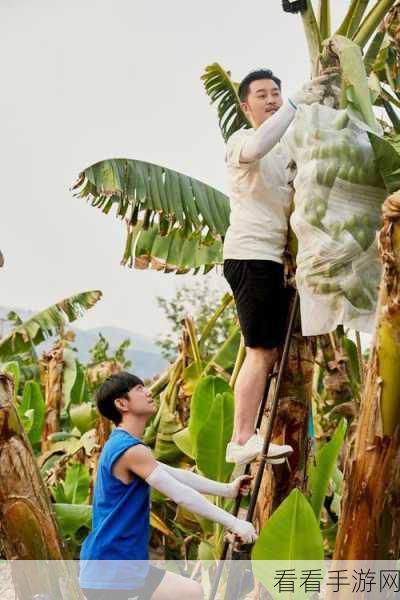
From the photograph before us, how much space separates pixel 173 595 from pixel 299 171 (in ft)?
5.00

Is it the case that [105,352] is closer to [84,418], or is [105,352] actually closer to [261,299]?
[84,418]

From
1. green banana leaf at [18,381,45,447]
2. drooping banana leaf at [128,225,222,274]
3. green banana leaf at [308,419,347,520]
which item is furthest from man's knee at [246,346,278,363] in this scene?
green banana leaf at [18,381,45,447]

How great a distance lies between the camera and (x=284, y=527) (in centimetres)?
262

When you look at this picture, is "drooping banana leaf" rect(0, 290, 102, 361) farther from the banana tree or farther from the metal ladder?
the banana tree

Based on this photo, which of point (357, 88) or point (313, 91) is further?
point (313, 91)

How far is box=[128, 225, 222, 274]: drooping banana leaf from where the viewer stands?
5645mm

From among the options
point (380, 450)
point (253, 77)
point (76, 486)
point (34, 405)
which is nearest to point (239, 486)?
point (380, 450)

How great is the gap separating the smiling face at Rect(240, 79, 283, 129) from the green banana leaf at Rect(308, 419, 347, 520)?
4.18 feet

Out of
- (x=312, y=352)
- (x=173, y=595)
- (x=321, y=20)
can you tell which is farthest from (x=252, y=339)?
(x=321, y=20)

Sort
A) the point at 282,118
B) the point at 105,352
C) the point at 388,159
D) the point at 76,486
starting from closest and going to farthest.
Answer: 1. the point at 388,159
2. the point at 282,118
3. the point at 76,486
4. the point at 105,352

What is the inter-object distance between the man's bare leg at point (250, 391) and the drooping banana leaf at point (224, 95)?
2.60 meters

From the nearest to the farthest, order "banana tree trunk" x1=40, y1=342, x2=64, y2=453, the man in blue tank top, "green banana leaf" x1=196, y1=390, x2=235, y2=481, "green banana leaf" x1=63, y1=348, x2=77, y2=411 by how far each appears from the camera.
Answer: the man in blue tank top → "green banana leaf" x1=196, y1=390, x2=235, y2=481 → "banana tree trunk" x1=40, y1=342, x2=64, y2=453 → "green banana leaf" x1=63, y1=348, x2=77, y2=411

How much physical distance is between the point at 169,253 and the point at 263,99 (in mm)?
2525

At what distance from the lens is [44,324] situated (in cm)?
767
